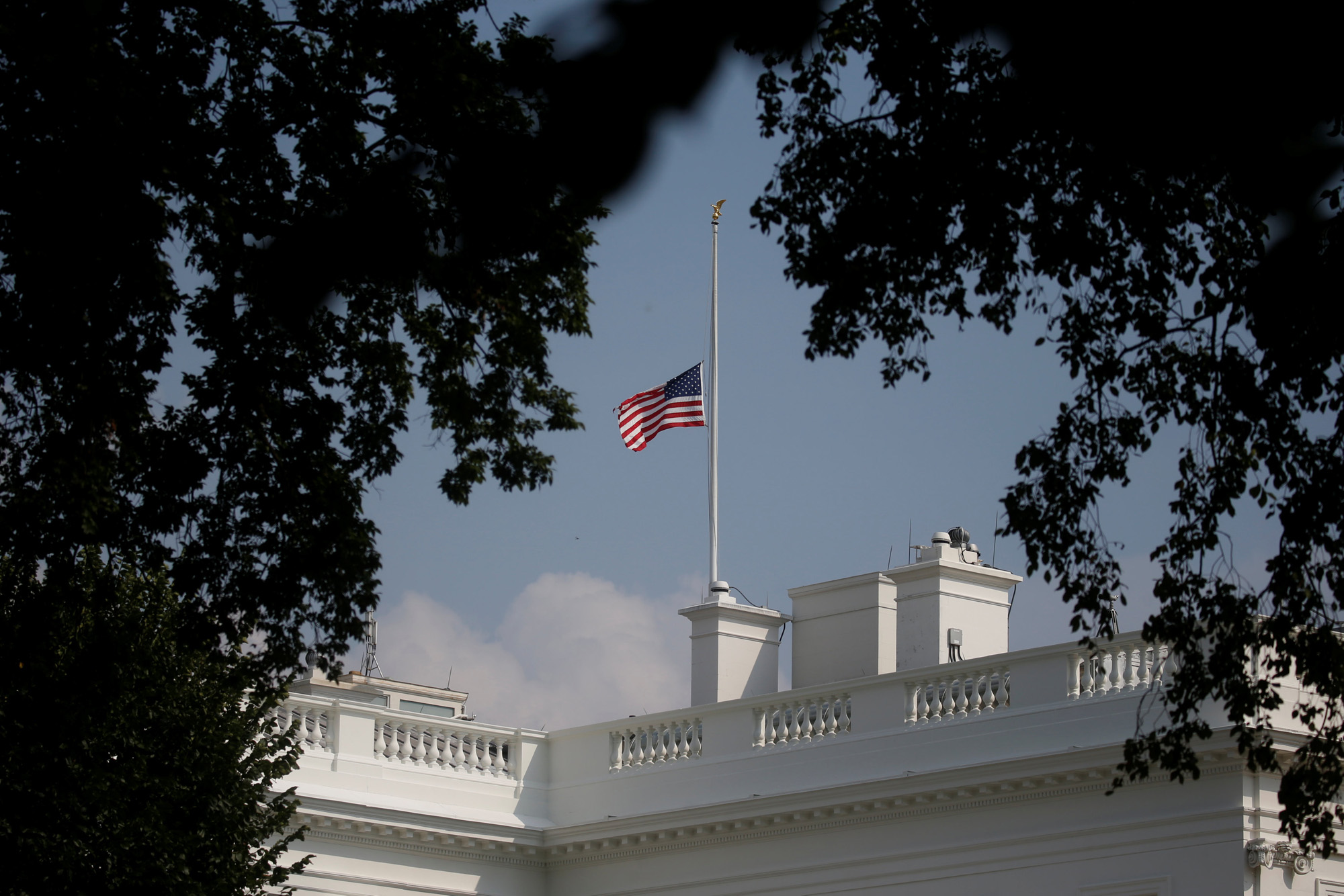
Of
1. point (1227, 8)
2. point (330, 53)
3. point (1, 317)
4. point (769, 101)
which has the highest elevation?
point (330, 53)

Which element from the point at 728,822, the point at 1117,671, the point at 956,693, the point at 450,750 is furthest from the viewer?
the point at 450,750

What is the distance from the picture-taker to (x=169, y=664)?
64.6 feet

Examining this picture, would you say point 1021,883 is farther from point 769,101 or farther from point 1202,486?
point 769,101

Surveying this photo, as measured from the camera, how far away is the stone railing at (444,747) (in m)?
25.3

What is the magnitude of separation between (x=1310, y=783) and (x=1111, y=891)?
373 inches

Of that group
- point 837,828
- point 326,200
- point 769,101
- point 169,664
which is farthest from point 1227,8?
point 837,828

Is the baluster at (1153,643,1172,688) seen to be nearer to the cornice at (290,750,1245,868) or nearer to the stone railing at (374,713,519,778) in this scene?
the cornice at (290,750,1245,868)

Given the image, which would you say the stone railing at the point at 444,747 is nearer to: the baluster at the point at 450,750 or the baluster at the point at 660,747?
the baluster at the point at 450,750

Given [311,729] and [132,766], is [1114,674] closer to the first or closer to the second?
[132,766]

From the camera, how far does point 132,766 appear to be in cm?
1917

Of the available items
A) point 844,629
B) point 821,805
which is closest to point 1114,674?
point 821,805

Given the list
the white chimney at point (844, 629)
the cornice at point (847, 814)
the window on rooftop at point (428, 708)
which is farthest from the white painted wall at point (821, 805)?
the window on rooftop at point (428, 708)

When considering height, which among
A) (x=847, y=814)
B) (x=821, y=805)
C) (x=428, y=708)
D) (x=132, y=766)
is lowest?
(x=132, y=766)

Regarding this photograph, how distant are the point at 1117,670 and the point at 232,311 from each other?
12.3 metres
